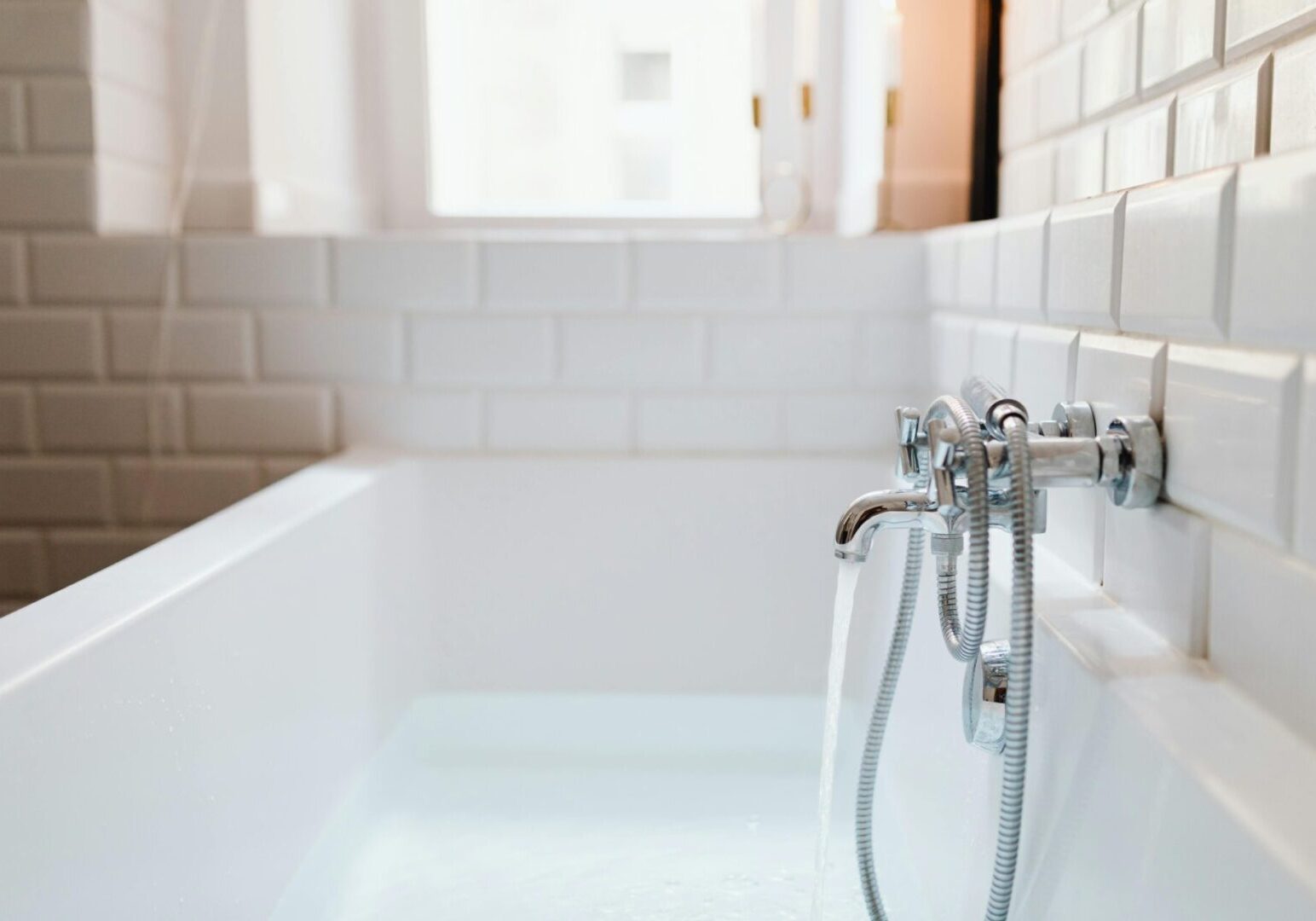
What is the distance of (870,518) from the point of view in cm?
85

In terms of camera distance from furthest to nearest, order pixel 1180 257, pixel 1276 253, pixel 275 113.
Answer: pixel 275 113 → pixel 1180 257 → pixel 1276 253

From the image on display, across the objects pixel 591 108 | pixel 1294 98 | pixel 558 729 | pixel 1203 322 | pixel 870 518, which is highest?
pixel 591 108

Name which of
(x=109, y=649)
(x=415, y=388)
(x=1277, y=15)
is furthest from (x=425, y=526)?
(x=1277, y=15)

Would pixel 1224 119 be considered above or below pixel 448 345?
above

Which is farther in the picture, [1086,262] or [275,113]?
[275,113]

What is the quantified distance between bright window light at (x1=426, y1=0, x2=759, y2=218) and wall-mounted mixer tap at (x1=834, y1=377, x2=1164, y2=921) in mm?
1251

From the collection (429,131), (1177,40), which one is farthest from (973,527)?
(429,131)

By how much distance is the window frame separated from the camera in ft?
6.84

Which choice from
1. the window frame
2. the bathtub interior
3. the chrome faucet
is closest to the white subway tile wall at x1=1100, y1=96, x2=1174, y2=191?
the chrome faucet

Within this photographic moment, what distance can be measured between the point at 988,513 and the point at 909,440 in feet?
0.46

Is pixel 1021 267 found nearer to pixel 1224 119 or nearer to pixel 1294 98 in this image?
pixel 1224 119

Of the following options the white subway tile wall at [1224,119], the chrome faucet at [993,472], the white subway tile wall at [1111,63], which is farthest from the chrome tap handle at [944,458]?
the white subway tile wall at [1111,63]

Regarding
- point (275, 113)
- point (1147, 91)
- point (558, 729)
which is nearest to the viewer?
point (1147, 91)

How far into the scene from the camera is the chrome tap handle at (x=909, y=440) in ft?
2.94
